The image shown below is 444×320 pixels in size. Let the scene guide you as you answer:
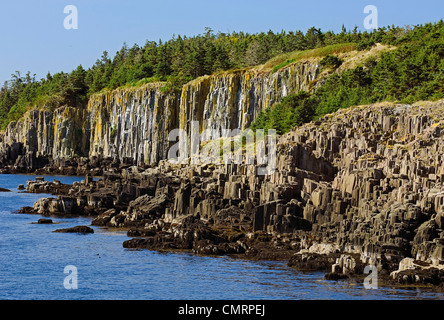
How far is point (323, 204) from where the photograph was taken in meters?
47.3

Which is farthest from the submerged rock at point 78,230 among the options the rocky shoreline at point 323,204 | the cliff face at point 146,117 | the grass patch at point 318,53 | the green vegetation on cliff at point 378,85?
the grass patch at point 318,53

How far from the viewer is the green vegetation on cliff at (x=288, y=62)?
79.7m

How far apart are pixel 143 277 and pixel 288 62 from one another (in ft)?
264

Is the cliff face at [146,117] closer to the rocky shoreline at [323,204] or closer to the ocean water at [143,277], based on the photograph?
the rocky shoreline at [323,204]

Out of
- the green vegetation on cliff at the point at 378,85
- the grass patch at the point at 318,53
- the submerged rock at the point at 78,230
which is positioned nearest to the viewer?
the submerged rock at the point at 78,230

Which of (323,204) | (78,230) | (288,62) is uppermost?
(288,62)

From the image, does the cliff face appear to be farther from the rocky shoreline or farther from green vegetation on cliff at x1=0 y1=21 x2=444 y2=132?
the rocky shoreline

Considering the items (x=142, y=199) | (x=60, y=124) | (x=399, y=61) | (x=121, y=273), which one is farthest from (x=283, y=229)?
(x=60, y=124)

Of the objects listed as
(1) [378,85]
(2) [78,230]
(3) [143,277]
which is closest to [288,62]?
(1) [378,85]

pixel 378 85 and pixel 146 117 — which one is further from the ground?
pixel 146 117

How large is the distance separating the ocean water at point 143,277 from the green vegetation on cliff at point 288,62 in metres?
39.9

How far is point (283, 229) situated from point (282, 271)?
8.64 m

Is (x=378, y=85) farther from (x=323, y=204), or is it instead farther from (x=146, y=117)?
(x=146, y=117)

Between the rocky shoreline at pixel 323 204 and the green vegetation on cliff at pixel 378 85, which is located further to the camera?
the green vegetation on cliff at pixel 378 85
